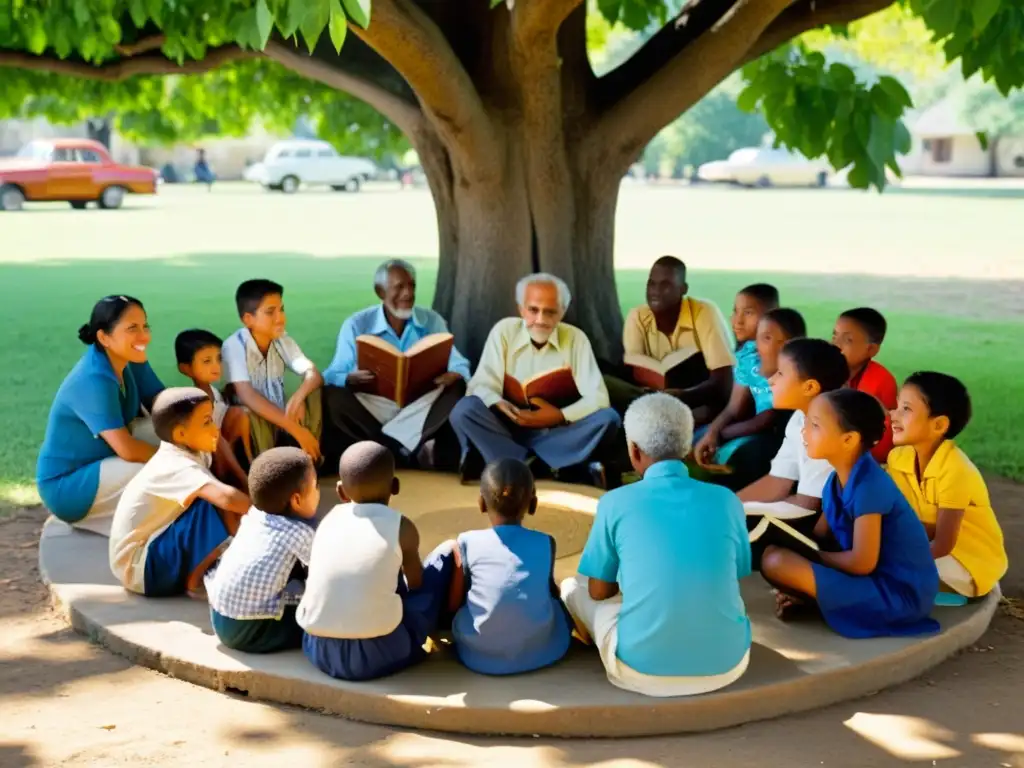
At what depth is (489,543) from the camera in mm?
4539

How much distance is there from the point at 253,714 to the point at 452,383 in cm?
333

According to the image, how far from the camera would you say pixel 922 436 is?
16.6ft

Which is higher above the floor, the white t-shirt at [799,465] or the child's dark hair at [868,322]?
the child's dark hair at [868,322]

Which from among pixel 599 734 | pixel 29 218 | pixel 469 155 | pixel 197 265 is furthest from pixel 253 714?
pixel 29 218

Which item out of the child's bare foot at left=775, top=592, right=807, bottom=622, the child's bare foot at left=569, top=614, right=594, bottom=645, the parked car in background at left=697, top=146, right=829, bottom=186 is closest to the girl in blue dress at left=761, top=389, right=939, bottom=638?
the child's bare foot at left=775, top=592, right=807, bottom=622

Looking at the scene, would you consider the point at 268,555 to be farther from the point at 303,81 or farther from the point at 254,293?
the point at 303,81

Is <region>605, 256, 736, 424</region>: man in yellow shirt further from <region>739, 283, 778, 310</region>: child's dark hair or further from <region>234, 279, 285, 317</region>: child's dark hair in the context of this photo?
<region>234, 279, 285, 317</region>: child's dark hair

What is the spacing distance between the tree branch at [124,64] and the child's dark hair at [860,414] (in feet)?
19.8

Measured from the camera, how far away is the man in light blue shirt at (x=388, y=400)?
294 inches

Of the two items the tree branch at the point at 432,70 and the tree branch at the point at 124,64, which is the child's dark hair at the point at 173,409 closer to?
the tree branch at the point at 432,70

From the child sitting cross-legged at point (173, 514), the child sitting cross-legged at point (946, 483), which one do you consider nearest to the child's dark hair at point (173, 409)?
the child sitting cross-legged at point (173, 514)

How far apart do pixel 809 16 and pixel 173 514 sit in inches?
216

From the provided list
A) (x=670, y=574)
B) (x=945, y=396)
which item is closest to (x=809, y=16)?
(x=945, y=396)

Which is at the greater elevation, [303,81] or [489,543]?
[303,81]
